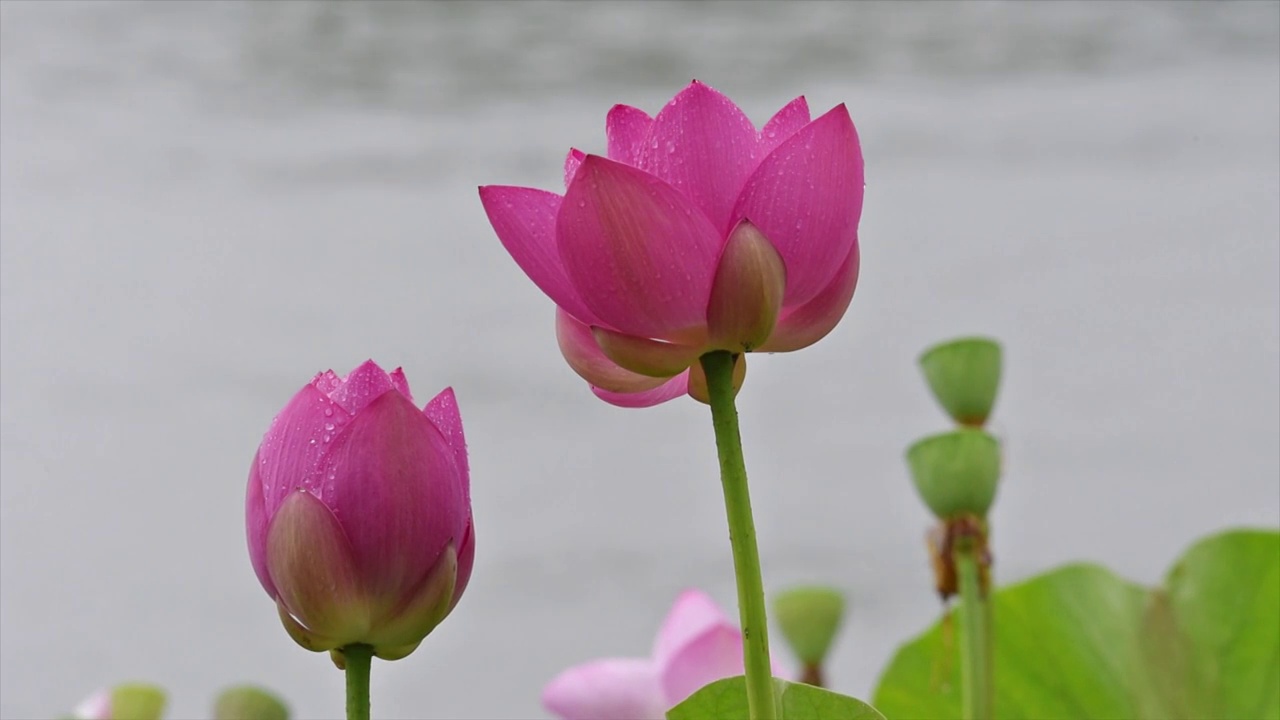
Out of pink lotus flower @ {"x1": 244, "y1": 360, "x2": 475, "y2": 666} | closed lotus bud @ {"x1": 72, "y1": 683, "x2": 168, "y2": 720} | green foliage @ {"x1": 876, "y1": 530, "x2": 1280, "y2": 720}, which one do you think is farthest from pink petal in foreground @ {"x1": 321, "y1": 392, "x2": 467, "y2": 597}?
green foliage @ {"x1": 876, "y1": 530, "x2": 1280, "y2": 720}

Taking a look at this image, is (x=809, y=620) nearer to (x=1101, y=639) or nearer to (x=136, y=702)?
(x=1101, y=639)

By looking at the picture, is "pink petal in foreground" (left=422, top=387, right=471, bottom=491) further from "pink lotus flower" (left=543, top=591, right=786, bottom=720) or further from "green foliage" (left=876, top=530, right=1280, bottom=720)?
"green foliage" (left=876, top=530, right=1280, bottom=720)

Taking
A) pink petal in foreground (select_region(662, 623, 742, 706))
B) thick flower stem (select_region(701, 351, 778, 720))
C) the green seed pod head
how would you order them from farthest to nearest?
the green seed pod head < pink petal in foreground (select_region(662, 623, 742, 706)) < thick flower stem (select_region(701, 351, 778, 720))

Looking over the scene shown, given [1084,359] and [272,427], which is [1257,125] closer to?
[1084,359]

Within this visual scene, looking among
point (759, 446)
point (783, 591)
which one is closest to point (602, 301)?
point (783, 591)

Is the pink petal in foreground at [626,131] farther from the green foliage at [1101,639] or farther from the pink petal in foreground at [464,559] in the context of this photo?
the green foliage at [1101,639]

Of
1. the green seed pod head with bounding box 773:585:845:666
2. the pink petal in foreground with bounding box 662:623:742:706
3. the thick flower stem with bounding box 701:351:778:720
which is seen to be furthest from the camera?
the green seed pod head with bounding box 773:585:845:666
